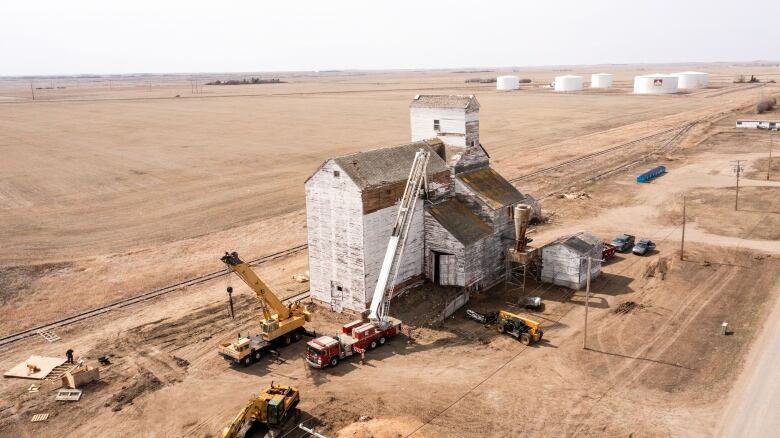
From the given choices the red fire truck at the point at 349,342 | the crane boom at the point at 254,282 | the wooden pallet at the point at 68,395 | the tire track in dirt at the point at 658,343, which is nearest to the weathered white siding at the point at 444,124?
the red fire truck at the point at 349,342

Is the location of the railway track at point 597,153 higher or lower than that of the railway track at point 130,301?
higher

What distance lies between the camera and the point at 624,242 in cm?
5072

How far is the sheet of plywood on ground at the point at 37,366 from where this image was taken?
31984mm

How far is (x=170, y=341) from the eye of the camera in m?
35.9

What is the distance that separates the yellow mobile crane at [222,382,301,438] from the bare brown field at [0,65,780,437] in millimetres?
1570

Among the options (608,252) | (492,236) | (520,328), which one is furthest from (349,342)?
(608,252)

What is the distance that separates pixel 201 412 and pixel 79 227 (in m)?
38.2

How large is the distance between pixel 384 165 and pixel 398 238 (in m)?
5.46

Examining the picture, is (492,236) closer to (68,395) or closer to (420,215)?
(420,215)

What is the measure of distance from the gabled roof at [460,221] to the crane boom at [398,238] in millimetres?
2358

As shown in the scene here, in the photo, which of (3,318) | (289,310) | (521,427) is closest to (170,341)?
(289,310)

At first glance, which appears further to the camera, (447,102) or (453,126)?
(447,102)

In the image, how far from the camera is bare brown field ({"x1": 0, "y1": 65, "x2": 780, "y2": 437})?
28.5 meters

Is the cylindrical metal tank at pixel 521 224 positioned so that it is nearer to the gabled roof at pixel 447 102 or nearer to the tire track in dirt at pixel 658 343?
the tire track in dirt at pixel 658 343
